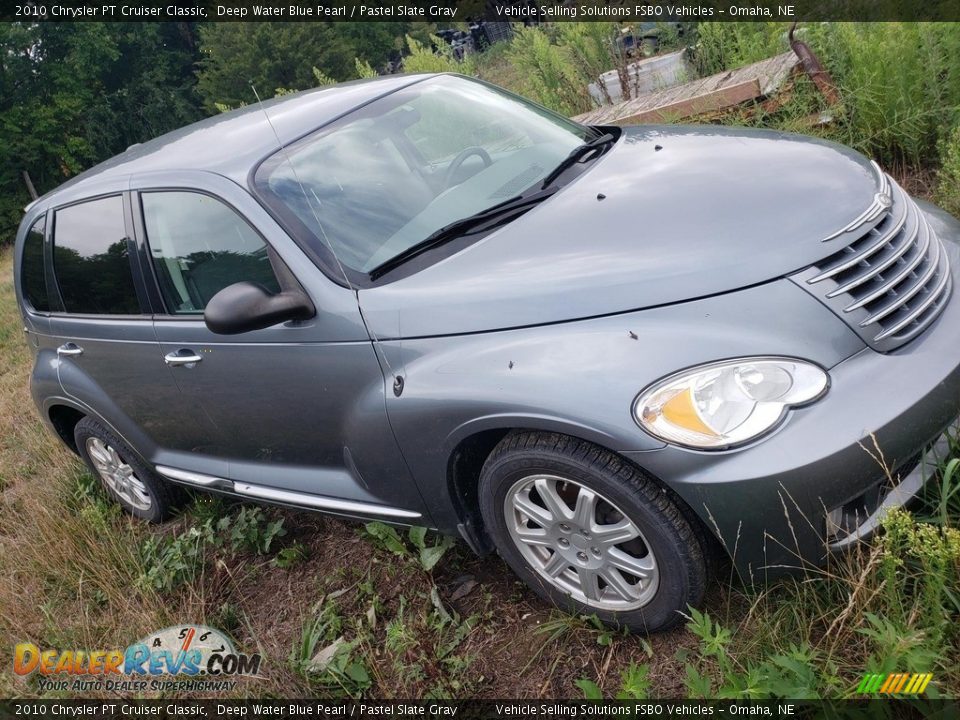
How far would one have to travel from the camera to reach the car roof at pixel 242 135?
9.95ft

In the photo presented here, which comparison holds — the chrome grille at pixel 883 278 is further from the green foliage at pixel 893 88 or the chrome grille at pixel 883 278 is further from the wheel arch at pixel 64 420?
the wheel arch at pixel 64 420

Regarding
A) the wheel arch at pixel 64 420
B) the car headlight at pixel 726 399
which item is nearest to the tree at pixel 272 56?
the wheel arch at pixel 64 420

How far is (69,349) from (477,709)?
8.78 feet

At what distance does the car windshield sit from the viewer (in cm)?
275

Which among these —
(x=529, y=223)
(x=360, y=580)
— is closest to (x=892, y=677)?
(x=529, y=223)

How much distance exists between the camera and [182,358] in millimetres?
3080

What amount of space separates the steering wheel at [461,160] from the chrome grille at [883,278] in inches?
55.7

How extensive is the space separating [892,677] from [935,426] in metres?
0.66

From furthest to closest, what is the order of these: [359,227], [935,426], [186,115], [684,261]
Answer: [186,115] < [359,227] < [684,261] < [935,426]

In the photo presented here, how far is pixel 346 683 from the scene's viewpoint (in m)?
2.61

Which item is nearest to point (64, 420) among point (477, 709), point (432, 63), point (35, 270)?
point (35, 270)

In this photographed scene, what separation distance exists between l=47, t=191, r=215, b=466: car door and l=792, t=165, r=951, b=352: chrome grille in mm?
2582

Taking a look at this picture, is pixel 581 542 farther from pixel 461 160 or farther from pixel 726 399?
pixel 461 160

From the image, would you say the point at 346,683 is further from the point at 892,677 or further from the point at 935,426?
the point at 935,426
